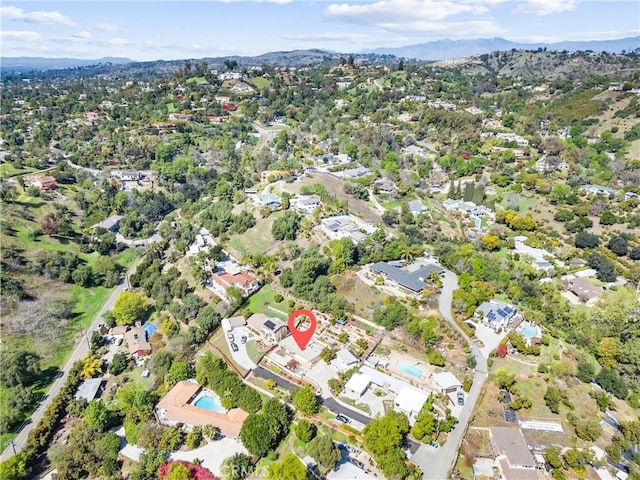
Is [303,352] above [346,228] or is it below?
below

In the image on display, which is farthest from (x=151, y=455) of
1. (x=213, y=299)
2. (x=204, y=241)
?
(x=204, y=241)

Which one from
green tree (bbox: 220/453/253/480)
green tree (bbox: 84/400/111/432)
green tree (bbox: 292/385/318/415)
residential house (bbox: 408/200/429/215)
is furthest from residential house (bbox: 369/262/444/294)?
green tree (bbox: 84/400/111/432)

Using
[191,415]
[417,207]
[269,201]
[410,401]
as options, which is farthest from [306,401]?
[417,207]

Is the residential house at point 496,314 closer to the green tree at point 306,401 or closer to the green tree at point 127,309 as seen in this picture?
the green tree at point 306,401

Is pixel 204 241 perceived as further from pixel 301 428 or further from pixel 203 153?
pixel 203 153

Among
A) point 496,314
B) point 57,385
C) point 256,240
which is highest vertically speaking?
point 496,314

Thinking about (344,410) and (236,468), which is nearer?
(236,468)

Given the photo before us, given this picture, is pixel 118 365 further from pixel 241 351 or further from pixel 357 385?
pixel 357 385
